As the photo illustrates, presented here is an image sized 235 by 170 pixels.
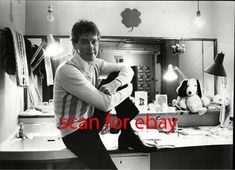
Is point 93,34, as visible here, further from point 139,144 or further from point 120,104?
point 139,144

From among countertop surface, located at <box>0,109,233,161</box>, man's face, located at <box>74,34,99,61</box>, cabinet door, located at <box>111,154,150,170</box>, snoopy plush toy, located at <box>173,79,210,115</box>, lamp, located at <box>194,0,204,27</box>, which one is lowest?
cabinet door, located at <box>111,154,150,170</box>

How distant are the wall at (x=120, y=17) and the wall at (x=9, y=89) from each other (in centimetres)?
16

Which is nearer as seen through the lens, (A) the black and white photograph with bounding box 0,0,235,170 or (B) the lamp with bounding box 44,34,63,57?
(A) the black and white photograph with bounding box 0,0,235,170

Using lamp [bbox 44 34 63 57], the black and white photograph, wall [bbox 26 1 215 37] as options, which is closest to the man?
the black and white photograph

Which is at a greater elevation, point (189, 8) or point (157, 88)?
point (189, 8)

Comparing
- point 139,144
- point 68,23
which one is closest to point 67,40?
point 68,23

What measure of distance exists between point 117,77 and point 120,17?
3.46 ft

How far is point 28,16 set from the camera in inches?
85.6

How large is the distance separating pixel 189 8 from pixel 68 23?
3.80 ft

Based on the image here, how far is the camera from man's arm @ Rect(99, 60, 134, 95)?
51.8 inches

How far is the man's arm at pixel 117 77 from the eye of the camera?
1.32m

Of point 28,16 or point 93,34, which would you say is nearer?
point 93,34

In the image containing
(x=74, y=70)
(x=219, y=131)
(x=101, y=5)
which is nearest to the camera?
(x=74, y=70)

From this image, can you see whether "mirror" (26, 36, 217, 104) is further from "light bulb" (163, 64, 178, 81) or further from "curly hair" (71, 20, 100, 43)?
"curly hair" (71, 20, 100, 43)
